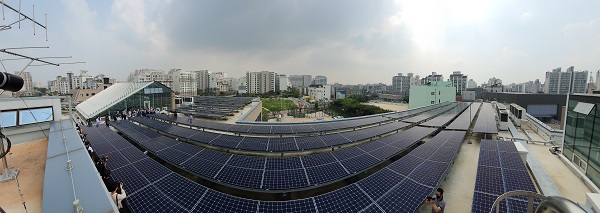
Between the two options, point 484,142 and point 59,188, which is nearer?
point 59,188

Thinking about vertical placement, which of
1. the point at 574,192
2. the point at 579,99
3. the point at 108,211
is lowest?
the point at 574,192

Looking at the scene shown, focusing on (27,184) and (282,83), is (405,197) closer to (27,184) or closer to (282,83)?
(27,184)

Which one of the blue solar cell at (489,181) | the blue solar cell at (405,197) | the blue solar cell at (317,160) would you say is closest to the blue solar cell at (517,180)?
the blue solar cell at (489,181)

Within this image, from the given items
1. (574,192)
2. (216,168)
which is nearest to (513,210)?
(574,192)

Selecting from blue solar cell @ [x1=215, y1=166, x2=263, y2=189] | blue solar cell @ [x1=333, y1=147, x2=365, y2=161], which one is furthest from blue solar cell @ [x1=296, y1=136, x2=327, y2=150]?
blue solar cell @ [x1=215, y1=166, x2=263, y2=189]

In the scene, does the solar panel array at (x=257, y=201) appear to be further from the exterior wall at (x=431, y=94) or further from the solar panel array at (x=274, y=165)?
the exterior wall at (x=431, y=94)

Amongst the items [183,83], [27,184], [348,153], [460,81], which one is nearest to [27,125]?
[27,184]

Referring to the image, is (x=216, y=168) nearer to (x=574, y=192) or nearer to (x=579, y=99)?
(x=574, y=192)
